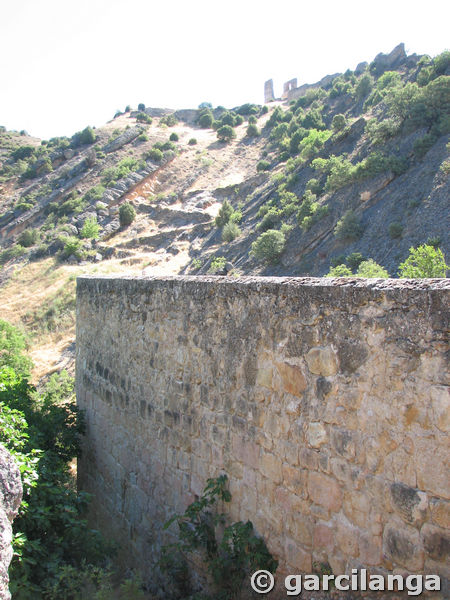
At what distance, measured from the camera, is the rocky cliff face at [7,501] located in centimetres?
260

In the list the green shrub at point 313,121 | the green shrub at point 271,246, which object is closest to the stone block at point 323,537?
the green shrub at point 271,246

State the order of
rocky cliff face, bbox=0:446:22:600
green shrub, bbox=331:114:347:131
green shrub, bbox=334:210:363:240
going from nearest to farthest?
1. rocky cliff face, bbox=0:446:22:600
2. green shrub, bbox=334:210:363:240
3. green shrub, bbox=331:114:347:131

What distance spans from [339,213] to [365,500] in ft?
66.5

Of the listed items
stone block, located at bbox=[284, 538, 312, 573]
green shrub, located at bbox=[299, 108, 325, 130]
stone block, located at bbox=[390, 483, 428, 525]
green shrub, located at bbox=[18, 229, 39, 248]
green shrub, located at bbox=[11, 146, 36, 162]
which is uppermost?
green shrub, located at bbox=[11, 146, 36, 162]

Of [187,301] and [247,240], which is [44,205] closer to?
[247,240]

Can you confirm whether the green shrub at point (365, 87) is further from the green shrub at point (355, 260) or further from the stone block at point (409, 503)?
the stone block at point (409, 503)

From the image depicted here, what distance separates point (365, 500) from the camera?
2449mm

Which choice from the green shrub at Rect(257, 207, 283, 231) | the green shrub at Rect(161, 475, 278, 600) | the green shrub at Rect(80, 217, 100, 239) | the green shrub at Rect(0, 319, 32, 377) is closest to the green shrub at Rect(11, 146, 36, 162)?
the green shrub at Rect(80, 217, 100, 239)

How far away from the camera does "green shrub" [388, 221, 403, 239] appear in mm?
17484

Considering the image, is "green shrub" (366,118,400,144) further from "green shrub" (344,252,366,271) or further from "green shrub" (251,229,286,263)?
"green shrub" (344,252,366,271)

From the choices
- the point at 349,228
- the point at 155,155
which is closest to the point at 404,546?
the point at 349,228

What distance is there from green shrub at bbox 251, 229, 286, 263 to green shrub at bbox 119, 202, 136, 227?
1530 cm

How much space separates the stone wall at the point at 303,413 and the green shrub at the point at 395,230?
576 inches

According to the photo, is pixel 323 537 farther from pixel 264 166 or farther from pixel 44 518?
pixel 264 166
